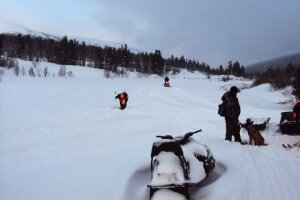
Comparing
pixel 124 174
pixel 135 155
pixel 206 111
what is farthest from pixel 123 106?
pixel 124 174

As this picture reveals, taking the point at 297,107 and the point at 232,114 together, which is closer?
the point at 232,114

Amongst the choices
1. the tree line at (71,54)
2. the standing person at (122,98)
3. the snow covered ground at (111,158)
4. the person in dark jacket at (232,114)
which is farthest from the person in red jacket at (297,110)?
the tree line at (71,54)

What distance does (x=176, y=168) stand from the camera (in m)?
4.87

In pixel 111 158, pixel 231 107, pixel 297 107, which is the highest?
pixel 297 107

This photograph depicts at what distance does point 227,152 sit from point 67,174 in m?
3.74

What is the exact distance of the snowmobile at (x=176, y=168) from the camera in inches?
179

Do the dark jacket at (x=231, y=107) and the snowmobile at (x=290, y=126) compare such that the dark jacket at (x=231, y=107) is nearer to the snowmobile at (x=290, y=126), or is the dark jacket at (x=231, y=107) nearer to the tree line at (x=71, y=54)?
the snowmobile at (x=290, y=126)

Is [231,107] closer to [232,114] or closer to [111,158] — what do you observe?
[232,114]

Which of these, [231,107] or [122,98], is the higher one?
[231,107]

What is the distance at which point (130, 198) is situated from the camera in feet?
17.5

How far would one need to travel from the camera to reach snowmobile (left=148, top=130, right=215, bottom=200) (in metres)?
4.54

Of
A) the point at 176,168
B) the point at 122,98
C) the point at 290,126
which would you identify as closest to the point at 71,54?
the point at 122,98

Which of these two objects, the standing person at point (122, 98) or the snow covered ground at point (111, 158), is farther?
the standing person at point (122, 98)

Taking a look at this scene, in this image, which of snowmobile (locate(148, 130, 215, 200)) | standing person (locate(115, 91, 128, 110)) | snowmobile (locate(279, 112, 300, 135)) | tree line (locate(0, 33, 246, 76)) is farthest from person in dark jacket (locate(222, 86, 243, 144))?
tree line (locate(0, 33, 246, 76))
